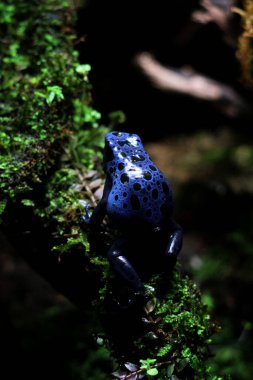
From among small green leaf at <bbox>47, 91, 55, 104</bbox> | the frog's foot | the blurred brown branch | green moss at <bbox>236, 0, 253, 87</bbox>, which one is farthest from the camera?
the blurred brown branch

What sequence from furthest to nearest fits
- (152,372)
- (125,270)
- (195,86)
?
1. (195,86)
2. (125,270)
3. (152,372)

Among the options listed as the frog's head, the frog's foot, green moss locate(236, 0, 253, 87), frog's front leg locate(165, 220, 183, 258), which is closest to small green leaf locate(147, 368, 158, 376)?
frog's front leg locate(165, 220, 183, 258)

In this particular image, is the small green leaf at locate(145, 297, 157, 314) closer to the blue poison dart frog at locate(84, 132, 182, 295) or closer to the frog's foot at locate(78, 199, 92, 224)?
the blue poison dart frog at locate(84, 132, 182, 295)

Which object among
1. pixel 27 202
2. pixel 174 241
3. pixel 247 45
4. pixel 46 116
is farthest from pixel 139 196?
pixel 247 45

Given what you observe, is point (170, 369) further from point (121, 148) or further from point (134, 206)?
point (121, 148)

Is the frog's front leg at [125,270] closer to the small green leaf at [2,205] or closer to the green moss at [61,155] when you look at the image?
the green moss at [61,155]

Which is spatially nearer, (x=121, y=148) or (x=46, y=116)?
(x=121, y=148)

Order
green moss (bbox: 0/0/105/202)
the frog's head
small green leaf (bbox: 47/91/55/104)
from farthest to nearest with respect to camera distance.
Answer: small green leaf (bbox: 47/91/55/104), green moss (bbox: 0/0/105/202), the frog's head
